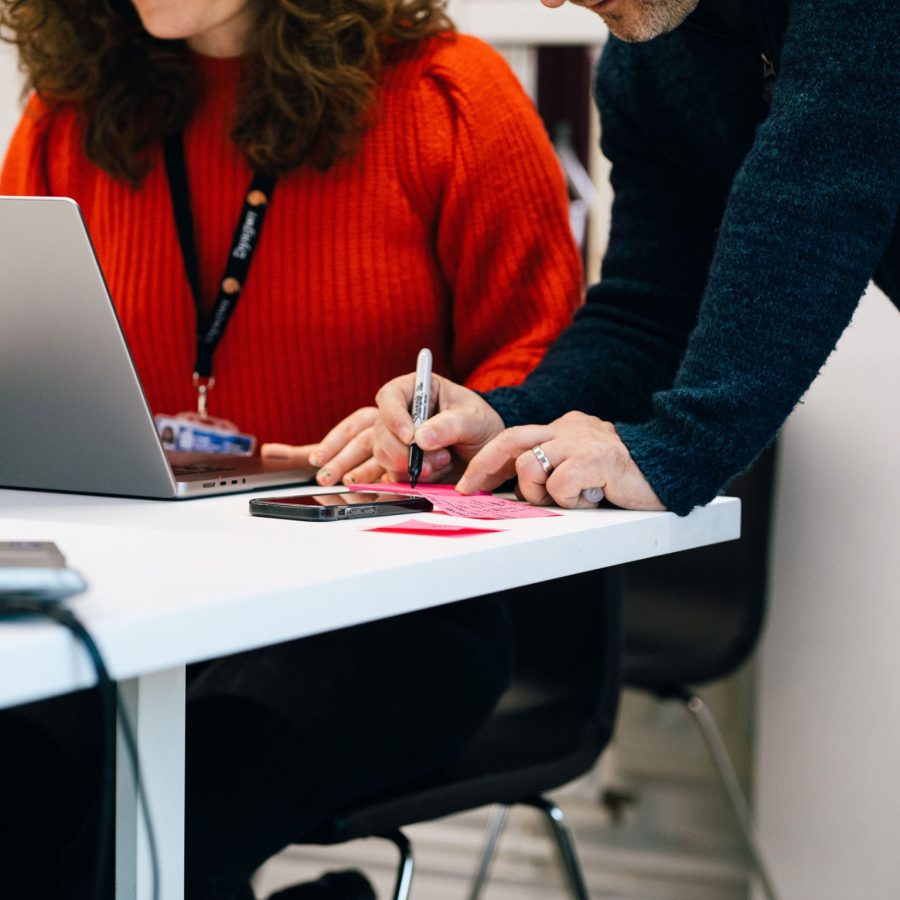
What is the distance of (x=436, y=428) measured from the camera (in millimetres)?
862

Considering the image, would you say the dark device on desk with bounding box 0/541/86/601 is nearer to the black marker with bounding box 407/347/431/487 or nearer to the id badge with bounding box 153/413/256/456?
the black marker with bounding box 407/347/431/487

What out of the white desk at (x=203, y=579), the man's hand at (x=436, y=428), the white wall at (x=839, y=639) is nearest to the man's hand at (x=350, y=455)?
the man's hand at (x=436, y=428)

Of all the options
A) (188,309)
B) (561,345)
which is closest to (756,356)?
(561,345)

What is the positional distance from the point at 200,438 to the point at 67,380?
384 millimetres

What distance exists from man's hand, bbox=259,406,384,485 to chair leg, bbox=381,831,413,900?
32 centimetres

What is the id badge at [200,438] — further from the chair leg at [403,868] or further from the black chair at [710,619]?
the black chair at [710,619]

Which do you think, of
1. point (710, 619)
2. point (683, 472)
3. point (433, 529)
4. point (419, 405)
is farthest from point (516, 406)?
point (710, 619)

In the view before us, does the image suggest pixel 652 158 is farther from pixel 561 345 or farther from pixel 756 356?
pixel 756 356

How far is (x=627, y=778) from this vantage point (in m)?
2.35

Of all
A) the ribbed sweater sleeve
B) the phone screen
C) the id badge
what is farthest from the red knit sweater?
the phone screen

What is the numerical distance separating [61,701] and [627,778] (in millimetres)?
1607

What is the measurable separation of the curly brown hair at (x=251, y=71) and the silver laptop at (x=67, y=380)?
50 cm

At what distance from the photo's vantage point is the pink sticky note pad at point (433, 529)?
664 mm

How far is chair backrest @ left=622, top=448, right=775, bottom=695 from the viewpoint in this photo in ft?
5.69
